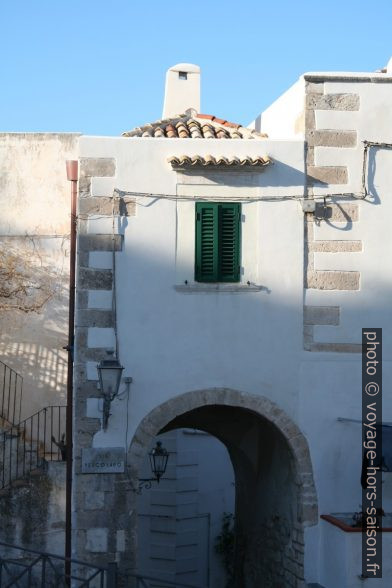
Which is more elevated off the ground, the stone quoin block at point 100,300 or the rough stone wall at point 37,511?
the stone quoin block at point 100,300

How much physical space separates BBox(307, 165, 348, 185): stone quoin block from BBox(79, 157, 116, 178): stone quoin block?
2.41 metres

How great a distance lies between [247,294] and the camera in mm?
11836

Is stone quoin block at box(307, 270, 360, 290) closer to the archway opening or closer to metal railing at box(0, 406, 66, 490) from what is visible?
the archway opening

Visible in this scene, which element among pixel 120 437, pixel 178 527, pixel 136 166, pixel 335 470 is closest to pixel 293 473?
pixel 335 470

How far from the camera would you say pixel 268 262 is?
11852 millimetres

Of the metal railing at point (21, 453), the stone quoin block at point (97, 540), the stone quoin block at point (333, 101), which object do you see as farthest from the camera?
the metal railing at point (21, 453)

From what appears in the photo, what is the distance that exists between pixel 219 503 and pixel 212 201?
872cm

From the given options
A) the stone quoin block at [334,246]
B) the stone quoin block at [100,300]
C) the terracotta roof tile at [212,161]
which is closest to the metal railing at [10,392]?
the stone quoin block at [100,300]

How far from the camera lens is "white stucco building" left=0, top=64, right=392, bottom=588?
11.5 metres

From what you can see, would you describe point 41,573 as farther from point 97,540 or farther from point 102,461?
point 102,461

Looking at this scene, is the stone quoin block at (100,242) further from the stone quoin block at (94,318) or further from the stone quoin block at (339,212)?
the stone quoin block at (339,212)

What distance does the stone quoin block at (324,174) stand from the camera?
39.3ft

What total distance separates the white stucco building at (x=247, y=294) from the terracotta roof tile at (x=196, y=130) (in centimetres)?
67

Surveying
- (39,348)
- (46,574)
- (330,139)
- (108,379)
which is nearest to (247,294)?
(108,379)
